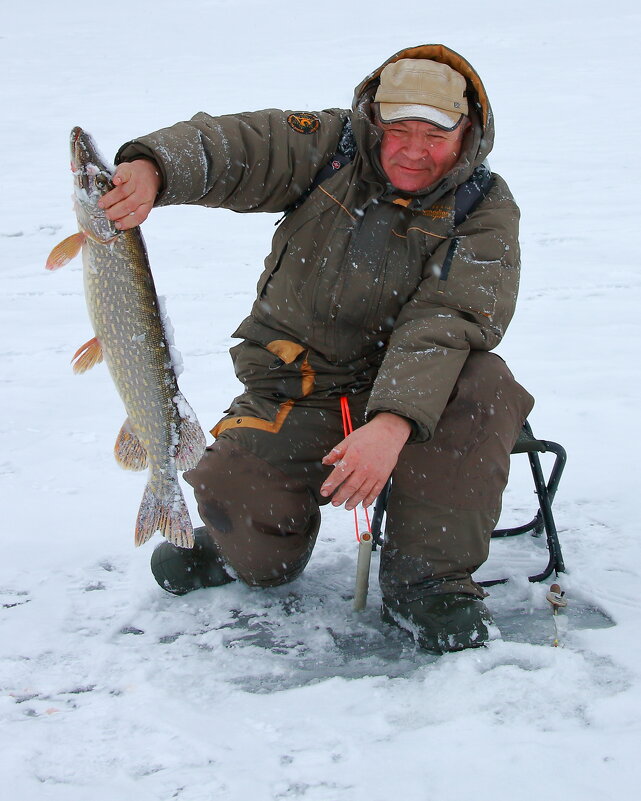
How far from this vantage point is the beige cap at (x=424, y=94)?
8.35 ft

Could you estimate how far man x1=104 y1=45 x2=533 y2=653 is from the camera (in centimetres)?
255

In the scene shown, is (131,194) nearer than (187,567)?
Yes

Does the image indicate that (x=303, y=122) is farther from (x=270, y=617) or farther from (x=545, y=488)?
(x=270, y=617)

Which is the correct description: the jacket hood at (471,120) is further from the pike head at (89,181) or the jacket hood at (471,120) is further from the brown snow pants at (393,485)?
the pike head at (89,181)

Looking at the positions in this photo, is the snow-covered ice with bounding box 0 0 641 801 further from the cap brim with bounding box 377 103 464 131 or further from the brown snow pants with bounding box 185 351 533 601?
the cap brim with bounding box 377 103 464 131

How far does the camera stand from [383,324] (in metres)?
2.79

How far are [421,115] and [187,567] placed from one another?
173 cm

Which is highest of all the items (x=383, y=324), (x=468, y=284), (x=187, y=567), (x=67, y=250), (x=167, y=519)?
(x=67, y=250)

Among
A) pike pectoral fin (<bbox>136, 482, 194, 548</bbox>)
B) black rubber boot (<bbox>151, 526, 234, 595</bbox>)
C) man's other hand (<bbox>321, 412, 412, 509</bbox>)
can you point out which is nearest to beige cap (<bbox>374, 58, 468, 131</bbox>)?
man's other hand (<bbox>321, 412, 412, 509</bbox>)

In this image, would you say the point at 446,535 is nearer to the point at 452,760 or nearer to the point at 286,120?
the point at 452,760

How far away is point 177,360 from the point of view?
8.61ft

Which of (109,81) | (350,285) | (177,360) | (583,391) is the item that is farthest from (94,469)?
(109,81)

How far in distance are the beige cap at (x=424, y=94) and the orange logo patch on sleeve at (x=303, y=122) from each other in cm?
27

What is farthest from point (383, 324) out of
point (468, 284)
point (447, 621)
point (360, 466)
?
point (447, 621)
